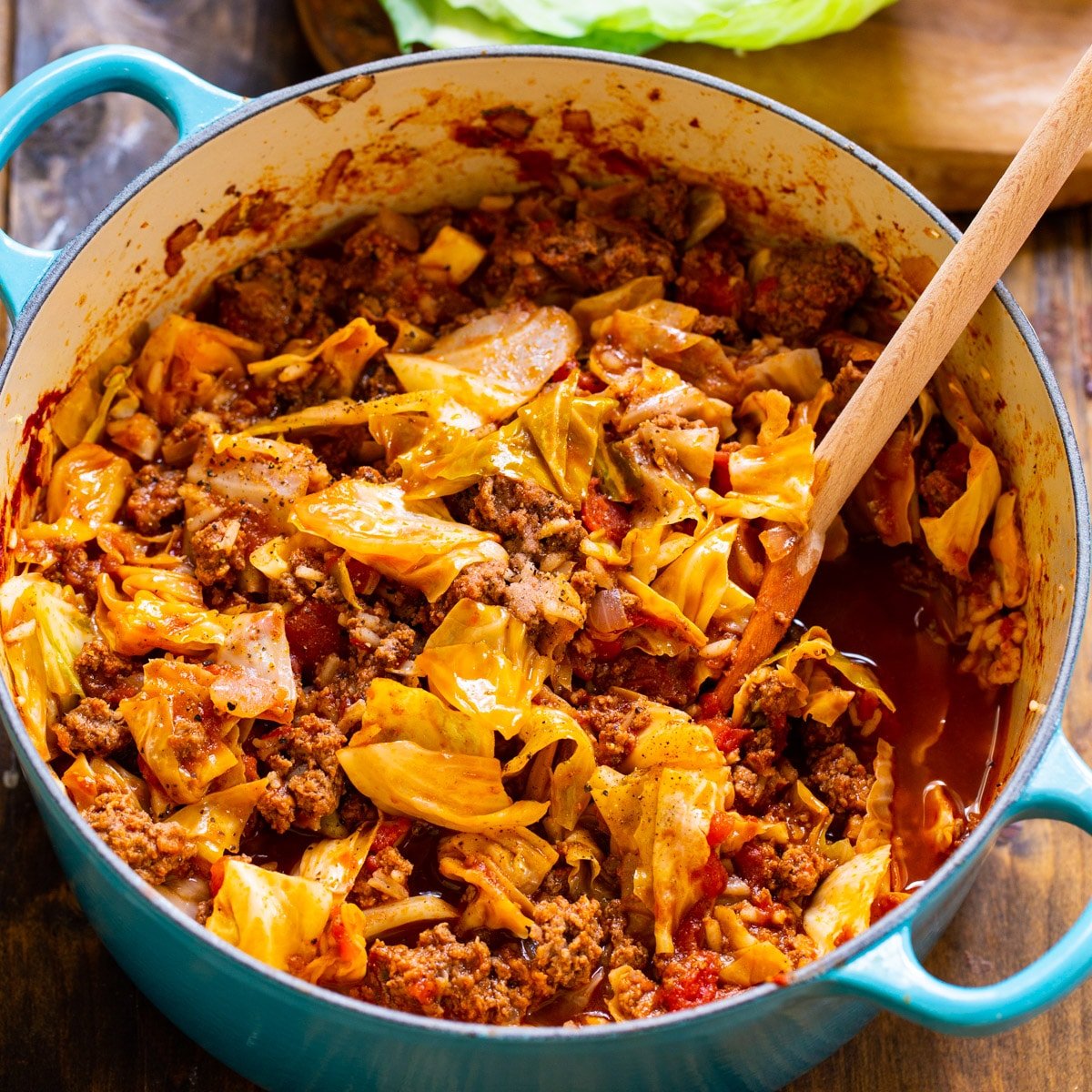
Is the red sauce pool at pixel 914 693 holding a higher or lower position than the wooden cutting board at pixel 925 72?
lower

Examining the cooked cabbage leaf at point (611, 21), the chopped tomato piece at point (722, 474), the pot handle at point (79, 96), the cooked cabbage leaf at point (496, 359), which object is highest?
the pot handle at point (79, 96)

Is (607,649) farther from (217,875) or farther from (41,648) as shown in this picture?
(41,648)

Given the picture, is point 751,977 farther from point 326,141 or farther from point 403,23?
point 403,23

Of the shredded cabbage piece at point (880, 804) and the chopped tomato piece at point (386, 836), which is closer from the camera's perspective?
the chopped tomato piece at point (386, 836)

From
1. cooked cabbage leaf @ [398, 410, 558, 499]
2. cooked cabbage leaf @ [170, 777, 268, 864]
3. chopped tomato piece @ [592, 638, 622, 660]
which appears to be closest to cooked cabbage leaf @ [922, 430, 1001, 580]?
chopped tomato piece @ [592, 638, 622, 660]

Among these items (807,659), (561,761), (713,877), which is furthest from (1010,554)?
(561,761)

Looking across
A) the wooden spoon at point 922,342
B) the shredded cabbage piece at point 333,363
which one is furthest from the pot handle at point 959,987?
the shredded cabbage piece at point 333,363

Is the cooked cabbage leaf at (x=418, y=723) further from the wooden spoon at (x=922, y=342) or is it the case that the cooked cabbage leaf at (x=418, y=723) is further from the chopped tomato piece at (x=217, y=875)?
the wooden spoon at (x=922, y=342)
